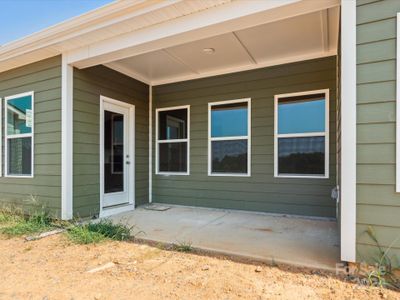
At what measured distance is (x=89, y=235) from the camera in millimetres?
3305

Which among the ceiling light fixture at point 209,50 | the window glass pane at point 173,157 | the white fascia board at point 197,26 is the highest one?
the ceiling light fixture at point 209,50

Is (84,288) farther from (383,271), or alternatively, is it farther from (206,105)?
(206,105)

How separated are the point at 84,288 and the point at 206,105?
3.69 metres

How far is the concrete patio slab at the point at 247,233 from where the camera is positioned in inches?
107

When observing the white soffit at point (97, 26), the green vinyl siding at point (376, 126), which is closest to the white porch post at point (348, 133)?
the green vinyl siding at point (376, 126)

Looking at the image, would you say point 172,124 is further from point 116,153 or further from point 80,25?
point 80,25

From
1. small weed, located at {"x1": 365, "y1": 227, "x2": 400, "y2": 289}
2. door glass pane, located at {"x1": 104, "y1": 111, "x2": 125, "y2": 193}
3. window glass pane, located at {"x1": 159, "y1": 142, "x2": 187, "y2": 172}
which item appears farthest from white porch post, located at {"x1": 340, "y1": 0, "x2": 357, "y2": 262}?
door glass pane, located at {"x1": 104, "y1": 111, "x2": 125, "y2": 193}

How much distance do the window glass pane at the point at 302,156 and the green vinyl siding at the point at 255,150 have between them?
0.14m

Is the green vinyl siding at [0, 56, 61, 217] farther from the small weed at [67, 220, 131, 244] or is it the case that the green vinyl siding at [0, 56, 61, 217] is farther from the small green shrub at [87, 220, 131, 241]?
the small green shrub at [87, 220, 131, 241]

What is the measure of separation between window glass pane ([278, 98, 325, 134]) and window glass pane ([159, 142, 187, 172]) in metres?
1.91

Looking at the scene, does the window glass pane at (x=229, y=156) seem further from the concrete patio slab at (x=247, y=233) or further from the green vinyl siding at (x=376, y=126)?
the green vinyl siding at (x=376, y=126)

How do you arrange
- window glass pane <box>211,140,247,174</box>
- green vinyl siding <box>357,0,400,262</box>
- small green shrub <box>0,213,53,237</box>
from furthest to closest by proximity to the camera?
1. window glass pane <box>211,140,247,174</box>
2. small green shrub <box>0,213,53,237</box>
3. green vinyl siding <box>357,0,400,262</box>

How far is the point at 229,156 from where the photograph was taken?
4953 mm

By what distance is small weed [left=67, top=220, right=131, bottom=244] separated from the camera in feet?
10.7
